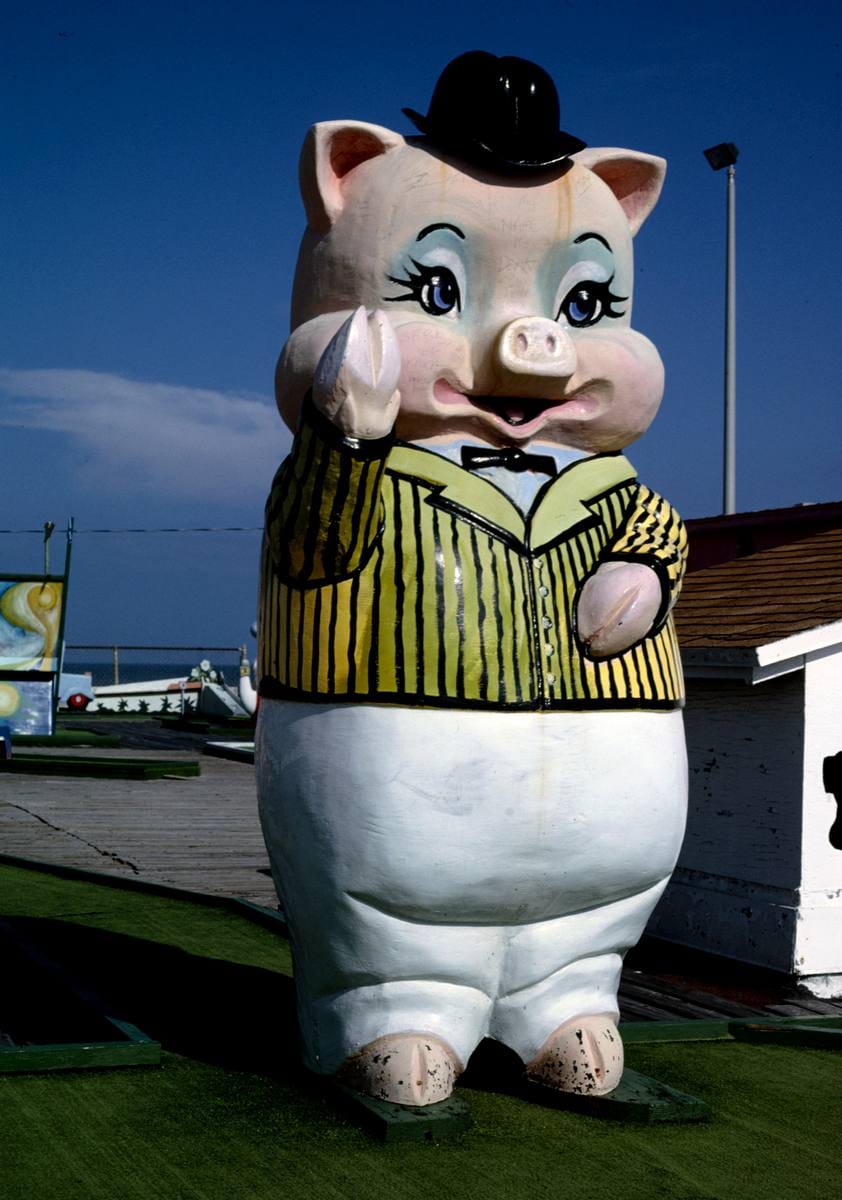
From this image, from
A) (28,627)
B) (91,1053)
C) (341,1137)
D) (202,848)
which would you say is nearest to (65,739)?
(28,627)

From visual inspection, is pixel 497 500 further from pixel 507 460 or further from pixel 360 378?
pixel 360 378

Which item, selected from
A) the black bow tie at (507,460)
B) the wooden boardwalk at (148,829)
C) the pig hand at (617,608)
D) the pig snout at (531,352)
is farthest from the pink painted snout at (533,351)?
the wooden boardwalk at (148,829)

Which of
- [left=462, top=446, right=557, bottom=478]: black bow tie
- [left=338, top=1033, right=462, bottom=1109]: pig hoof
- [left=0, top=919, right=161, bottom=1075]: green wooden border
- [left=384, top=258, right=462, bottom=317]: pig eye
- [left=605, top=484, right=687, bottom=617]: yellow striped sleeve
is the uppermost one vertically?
[left=384, top=258, right=462, bottom=317]: pig eye

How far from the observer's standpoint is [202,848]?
874 cm

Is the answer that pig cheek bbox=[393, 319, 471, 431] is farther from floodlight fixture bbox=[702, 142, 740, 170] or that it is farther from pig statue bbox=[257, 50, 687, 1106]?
floodlight fixture bbox=[702, 142, 740, 170]

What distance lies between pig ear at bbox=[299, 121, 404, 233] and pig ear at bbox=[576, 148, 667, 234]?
55cm

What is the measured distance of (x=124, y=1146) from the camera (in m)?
3.02

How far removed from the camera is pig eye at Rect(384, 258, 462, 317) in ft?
10.9

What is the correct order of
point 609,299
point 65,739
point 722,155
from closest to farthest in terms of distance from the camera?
point 609,299 → point 722,155 → point 65,739

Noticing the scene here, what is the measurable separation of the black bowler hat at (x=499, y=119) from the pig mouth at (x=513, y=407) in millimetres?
549

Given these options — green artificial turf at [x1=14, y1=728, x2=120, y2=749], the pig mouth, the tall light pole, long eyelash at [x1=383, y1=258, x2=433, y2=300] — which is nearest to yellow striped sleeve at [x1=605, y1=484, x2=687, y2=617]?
the pig mouth

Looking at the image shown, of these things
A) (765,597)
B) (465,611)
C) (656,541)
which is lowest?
(465,611)

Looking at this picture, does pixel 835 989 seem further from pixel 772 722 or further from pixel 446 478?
pixel 446 478

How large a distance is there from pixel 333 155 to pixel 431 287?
0.45 metres
